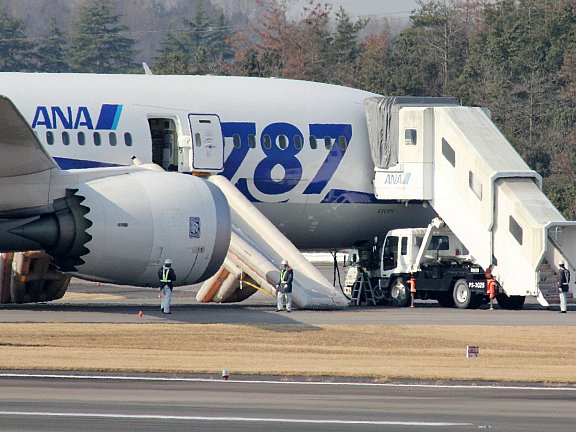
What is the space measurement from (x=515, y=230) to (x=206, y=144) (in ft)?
27.3

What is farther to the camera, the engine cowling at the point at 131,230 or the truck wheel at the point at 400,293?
the truck wheel at the point at 400,293

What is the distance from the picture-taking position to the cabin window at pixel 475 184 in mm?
37188

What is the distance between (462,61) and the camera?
96.9 m

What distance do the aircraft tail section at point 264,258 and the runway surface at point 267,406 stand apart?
13.3 m

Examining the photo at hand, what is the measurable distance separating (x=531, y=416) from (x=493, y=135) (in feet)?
70.1

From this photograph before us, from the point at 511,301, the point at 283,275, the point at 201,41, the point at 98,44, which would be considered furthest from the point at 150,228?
the point at 201,41

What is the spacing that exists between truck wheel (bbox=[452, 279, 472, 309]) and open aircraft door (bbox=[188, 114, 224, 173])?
7.35 meters

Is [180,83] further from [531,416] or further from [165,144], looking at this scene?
[531,416]

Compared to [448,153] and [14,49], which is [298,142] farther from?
[14,49]

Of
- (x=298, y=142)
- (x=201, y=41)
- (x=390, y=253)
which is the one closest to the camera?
(x=298, y=142)

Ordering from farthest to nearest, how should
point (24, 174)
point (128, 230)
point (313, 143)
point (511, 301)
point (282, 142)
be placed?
point (511, 301) < point (313, 143) < point (282, 142) < point (24, 174) < point (128, 230)

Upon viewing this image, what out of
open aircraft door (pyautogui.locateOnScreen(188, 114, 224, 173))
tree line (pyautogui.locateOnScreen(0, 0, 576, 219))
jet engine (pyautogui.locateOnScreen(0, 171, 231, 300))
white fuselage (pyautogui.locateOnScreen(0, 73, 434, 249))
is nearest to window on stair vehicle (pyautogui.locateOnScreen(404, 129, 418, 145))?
white fuselage (pyautogui.locateOnScreen(0, 73, 434, 249))

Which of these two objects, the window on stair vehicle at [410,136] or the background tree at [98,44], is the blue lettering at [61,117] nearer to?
the window on stair vehicle at [410,136]

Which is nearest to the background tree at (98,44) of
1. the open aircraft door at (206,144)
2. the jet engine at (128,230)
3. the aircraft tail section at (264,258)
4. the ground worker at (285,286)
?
the open aircraft door at (206,144)
